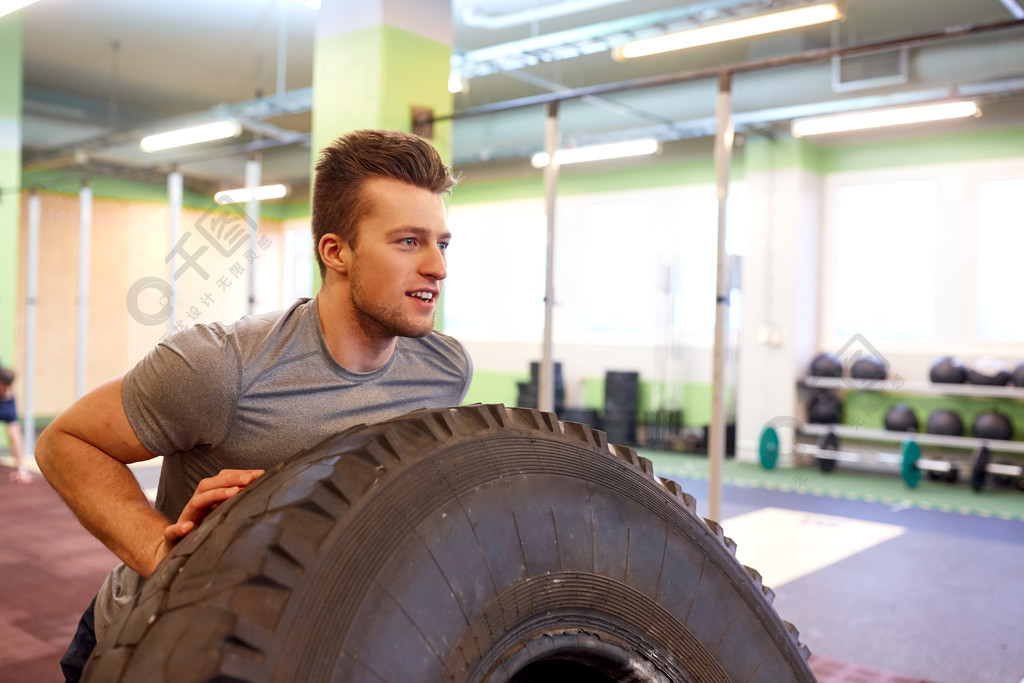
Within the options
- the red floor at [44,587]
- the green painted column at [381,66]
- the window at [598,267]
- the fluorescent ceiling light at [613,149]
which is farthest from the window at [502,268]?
the red floor at [44,587]

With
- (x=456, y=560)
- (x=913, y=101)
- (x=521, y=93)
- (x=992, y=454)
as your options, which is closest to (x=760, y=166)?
(x=913, y=101)

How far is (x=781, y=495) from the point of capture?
5828 mm

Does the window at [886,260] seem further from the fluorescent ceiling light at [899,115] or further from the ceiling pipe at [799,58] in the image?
the ceiling pipe at [799,58]

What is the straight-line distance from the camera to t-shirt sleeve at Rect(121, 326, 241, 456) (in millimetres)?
985

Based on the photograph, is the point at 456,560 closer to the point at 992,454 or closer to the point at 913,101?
the point at 913,101

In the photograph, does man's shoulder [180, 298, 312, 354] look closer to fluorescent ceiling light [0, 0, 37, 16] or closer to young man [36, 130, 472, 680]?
young man [36, 130, 472, 680]

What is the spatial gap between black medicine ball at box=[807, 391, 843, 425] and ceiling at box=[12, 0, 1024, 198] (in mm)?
2419

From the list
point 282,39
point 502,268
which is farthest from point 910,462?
point 282,39

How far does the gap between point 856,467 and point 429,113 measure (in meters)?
5.08

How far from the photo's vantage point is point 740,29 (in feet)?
14.4

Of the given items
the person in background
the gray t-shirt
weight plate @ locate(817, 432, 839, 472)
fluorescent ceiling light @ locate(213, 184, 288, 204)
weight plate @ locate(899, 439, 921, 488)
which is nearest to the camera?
the gray t-shirt

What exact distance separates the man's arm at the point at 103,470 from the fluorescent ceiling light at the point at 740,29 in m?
3.97

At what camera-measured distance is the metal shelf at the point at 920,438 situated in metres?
6.28

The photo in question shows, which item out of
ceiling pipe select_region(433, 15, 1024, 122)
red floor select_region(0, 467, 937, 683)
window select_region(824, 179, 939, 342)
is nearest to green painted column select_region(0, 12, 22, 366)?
red floor select_region(0, 467, 937, 683)
